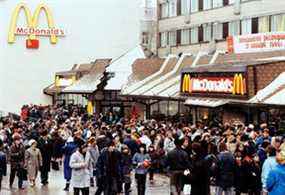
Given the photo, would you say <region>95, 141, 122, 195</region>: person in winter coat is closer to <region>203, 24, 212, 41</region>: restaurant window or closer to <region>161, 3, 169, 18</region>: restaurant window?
<region>203, 24, 212, 41</region>: restaurant window

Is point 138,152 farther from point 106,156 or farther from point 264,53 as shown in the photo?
point 264,53

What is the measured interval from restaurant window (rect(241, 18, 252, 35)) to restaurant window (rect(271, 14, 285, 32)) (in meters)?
2.53

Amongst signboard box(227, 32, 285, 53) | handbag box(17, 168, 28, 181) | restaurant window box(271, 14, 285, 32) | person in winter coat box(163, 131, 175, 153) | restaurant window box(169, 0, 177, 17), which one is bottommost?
handbag box(17, 168, 28, 181)

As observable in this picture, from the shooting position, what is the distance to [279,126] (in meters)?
27.0

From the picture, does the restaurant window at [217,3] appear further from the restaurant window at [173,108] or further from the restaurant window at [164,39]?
the restaurant window at [173,108]

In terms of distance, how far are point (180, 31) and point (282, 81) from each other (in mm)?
34036

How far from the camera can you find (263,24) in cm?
4731

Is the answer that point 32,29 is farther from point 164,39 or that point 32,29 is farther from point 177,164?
point 177,164

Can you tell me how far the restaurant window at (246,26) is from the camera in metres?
48.8

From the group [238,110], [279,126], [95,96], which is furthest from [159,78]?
[279,126]

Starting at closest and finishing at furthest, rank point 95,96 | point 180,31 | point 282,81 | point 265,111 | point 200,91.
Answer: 1. point 282,81
2. point 265,111
3. point 200,91
4. point 95,96
5. point 180,31

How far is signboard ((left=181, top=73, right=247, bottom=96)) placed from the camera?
2848 centimetres

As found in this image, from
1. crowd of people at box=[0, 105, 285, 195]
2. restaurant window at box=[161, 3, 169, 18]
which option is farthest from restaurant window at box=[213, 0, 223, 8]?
crowd of people at box=[0, 105, 285, 195]

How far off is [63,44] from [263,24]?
21.6m
